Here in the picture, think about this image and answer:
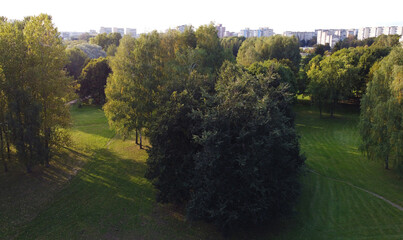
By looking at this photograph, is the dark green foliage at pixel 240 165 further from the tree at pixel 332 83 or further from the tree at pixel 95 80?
the tree at pixel 95 80

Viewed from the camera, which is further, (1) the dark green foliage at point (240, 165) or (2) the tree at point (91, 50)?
(2) the tree at point (91, 50)

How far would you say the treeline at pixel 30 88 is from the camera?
21.5m

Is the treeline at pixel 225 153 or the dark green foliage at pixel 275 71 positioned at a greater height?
the dark green foliage at pixel 275 71

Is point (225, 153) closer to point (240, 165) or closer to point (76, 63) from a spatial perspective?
point (240, 165)

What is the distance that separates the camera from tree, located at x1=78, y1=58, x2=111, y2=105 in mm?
54866

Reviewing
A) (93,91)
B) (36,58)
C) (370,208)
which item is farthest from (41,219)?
(93,91)

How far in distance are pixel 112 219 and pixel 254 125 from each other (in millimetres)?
11883

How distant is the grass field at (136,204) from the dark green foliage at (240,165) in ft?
8.15

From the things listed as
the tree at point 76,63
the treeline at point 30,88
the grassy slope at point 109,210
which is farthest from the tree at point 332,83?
the tree at point 76,63

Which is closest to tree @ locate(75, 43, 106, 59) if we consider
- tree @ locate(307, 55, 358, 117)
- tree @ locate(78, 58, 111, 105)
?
tree @ locate(78, 58, 111, 105)

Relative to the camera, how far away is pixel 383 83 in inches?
1136

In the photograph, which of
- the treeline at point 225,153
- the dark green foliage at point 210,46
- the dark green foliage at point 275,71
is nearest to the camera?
the treeline at point 225,153

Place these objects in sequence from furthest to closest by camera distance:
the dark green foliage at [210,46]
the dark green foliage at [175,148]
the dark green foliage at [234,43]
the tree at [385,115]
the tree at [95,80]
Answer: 1. the dark green foliage at [234,43]
2. the tree at [95,80]
3. the dark green foliage at [210,46]
4. the tree at [385,115]
5. the dark green foliage at [175,148]

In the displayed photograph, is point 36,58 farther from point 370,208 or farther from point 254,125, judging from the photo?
point 370,208
